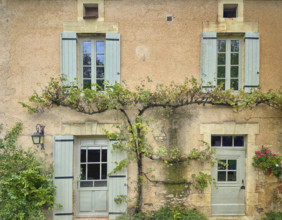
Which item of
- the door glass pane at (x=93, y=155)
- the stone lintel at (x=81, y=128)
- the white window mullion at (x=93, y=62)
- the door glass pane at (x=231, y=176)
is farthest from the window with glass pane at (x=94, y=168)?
the door glass pane at (x=231, y=176)

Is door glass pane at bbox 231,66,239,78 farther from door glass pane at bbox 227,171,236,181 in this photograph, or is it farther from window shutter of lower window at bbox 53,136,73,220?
window shutter of lower window at bbox 53,136,73,220

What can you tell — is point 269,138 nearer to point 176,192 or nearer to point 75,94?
point 176,192

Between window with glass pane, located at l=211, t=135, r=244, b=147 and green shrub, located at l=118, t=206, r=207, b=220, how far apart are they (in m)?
1.52

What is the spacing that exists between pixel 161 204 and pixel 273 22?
461cm

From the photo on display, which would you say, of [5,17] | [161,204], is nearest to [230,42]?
[161,204]

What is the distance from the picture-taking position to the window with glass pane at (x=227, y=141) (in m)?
4.59

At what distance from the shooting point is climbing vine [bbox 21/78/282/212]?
414cm

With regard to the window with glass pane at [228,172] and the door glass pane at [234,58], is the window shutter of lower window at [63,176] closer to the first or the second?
the window with glass pane at [228,172]

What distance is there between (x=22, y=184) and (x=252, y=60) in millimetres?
5293

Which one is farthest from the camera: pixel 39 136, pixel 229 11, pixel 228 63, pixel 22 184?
pixel 229 11

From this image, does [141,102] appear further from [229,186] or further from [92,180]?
[229,186]

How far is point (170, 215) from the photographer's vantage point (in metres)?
4.22

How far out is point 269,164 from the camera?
422 cm

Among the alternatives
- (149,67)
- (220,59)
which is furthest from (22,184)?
(220,59)
